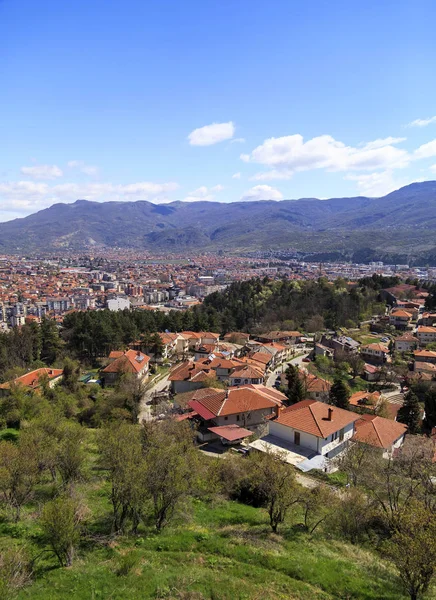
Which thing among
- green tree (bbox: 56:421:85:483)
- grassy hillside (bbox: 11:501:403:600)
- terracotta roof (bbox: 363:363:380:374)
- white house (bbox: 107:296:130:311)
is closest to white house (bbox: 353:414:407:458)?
grassy hillside (bbox: 11:501:403:600)

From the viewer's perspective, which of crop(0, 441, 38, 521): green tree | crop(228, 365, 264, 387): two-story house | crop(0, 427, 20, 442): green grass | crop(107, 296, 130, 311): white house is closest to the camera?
crop(0, 441, 38, 521): green tree

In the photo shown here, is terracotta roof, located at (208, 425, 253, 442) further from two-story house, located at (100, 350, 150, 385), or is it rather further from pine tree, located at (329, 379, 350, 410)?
two-story house, located at (100, 350, 150, 385)

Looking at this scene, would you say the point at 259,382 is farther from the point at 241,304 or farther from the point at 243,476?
the point at 241,304

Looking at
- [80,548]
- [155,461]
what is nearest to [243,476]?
[155,461]

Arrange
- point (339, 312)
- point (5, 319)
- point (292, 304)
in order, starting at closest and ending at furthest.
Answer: point (339, 312), point (292, 304), point (5, 319)

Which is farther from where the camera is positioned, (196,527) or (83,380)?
(83,380)

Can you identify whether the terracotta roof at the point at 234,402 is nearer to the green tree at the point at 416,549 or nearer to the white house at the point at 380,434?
the white house at the point at 380,434
